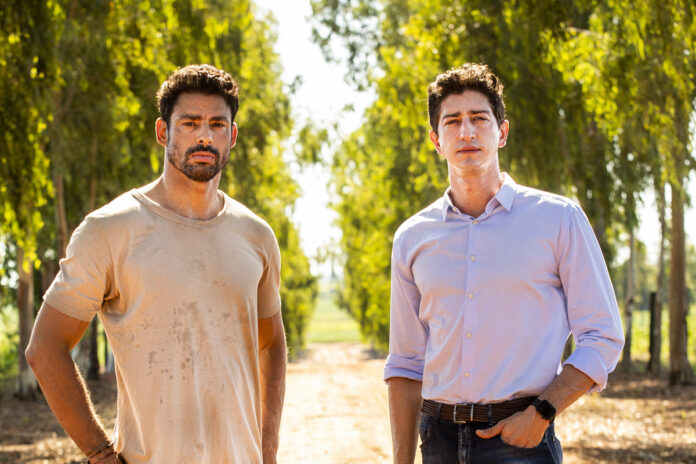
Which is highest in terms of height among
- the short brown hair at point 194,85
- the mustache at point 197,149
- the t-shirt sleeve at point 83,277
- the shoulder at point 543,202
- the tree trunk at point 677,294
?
the short brown hair at point 194,85

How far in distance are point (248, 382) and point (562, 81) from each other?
34.9ft

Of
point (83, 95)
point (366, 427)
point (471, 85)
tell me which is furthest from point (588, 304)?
point (83, 95)

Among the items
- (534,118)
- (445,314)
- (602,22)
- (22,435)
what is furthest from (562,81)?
(445,314)

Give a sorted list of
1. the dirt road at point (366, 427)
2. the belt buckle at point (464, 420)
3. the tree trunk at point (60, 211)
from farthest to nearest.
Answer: the tree trunk at point (60, 211), the dirt road at point (366, 427), the belt buckle at point (464, 420)

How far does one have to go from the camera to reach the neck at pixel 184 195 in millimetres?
3781

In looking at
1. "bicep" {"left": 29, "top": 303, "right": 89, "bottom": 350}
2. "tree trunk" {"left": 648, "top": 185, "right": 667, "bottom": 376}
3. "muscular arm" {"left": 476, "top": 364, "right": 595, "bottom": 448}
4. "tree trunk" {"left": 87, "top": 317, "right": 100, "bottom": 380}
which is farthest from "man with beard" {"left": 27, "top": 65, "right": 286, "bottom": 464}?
"tree trunk" {"left": 87, "top": 317, "right": 100, "bottom": 380}

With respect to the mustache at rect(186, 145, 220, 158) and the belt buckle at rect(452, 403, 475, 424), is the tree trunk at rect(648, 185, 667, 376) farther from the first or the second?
the mustache at rect(186, 145, 220, 158)

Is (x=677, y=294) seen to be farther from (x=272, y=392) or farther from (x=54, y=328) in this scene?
(x=54, y=328)

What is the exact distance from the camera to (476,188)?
3.99 metres

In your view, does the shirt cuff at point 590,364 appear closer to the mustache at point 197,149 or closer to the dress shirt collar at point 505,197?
the dress shirt collar at point 505,197

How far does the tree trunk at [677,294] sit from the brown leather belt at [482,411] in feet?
60.3

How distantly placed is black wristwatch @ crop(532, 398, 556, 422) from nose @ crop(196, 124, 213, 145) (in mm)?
1560

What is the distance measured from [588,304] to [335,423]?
11.0 m

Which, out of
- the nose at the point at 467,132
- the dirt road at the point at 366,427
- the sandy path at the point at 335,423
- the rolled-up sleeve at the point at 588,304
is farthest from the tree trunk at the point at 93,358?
the rolled-up sleeve at the point at 588,304
